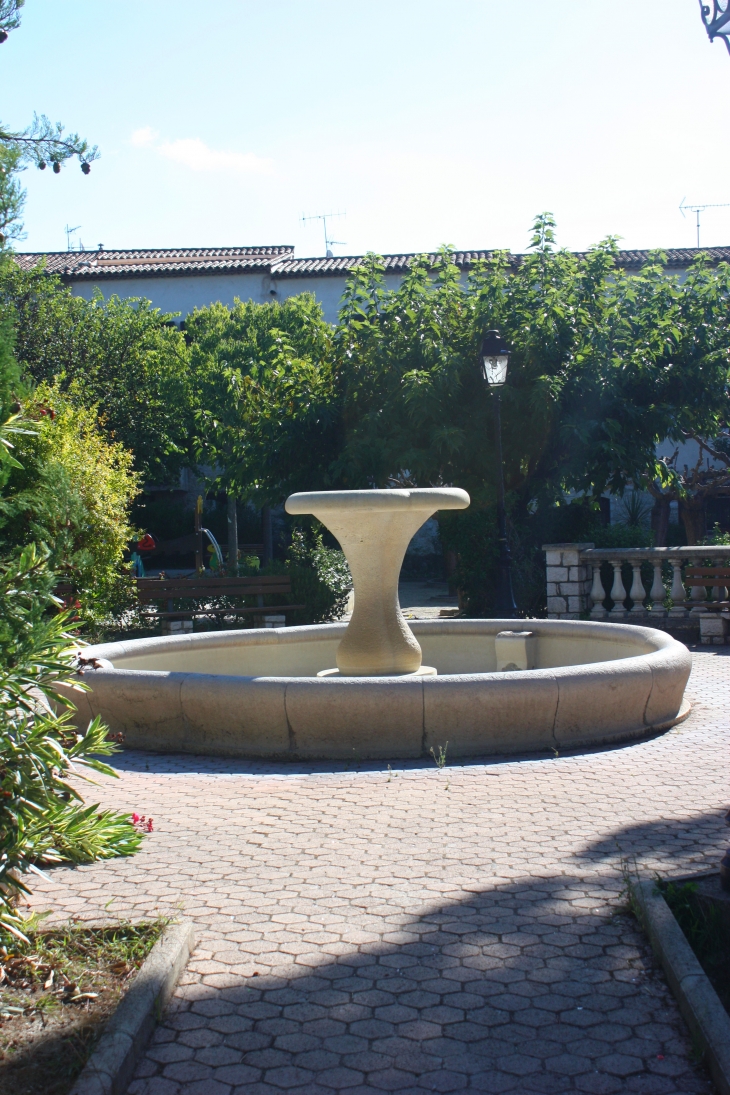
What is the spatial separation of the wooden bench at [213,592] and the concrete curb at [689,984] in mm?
10136

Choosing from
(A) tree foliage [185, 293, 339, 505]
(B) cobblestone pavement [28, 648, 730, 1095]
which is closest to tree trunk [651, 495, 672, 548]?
(A) tree foliage [185, 293, 339, 505]

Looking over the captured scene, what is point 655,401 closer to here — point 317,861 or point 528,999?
point 317,861

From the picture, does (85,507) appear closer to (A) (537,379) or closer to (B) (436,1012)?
(A) (537,379)

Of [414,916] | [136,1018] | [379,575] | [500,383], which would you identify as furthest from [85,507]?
[136,1018]

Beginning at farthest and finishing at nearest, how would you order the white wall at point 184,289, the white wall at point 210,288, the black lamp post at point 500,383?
the white wall at point 184,289, the white wall at point 210,288, the black lamp post at point 500,383

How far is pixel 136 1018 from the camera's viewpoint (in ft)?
8.80

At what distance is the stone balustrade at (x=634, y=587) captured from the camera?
467 inches

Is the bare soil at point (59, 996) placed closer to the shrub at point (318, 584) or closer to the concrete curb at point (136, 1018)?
the concrete curb at point (136, 1018)

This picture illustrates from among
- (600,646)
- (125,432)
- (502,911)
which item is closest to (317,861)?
(502,911)

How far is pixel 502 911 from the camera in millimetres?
3539

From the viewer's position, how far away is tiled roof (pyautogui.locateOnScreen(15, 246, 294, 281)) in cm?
3259

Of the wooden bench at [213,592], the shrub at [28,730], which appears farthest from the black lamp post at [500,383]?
the shrub at [28,730]

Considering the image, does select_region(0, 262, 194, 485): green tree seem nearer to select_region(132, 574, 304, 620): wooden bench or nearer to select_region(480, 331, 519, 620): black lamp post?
select_region(132, 574, 304, 620): wooden bench

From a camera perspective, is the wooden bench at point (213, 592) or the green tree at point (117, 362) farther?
the green tree at point (117, 362)
